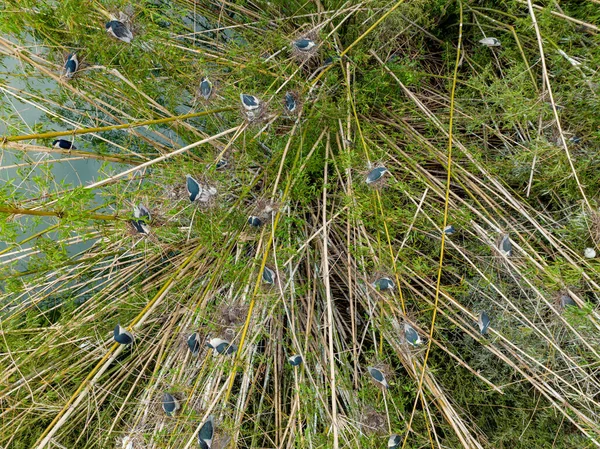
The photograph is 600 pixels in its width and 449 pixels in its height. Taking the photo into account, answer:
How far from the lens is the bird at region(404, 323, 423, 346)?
0.92 m

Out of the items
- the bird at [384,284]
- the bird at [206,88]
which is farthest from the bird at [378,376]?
the bird at [206,88]

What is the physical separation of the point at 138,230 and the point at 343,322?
745mm

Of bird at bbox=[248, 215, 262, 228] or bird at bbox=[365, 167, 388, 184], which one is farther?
bird at bbox=[248, 215, 262, 228]

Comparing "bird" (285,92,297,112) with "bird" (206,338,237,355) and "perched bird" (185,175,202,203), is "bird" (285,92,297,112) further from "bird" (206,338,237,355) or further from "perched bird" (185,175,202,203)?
"bird" (206,338,237,355)

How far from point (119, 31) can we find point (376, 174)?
0.69 meters

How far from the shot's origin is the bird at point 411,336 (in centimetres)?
92

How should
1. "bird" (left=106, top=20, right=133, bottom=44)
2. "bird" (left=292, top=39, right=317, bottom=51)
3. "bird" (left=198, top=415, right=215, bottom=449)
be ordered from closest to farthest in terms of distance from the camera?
"bird" (left=198, top=415, right=215, bottom=449) < "bird" (left=106, top=20, right=133, bottom=44) < "bird" (left=292, top=39, right=317, bottom=51)

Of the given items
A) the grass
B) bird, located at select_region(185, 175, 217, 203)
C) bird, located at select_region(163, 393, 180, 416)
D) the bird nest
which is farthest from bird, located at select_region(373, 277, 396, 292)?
bird, located at select_region(163, 393, 180, 416)

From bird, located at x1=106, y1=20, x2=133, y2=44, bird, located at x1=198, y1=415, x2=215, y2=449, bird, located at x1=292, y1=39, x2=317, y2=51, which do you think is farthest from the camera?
bird, located at x1=292, y1=39, x2=317, y2=51

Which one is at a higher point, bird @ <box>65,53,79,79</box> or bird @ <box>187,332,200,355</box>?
bird @ <box>65,53,79,79</box>

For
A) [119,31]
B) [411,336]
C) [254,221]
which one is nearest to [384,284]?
[411,336]

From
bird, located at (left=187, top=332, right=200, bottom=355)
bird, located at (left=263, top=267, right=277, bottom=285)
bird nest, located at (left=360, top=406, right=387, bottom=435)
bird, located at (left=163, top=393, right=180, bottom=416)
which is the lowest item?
bird nest, located at (left=360, top=406, right=387, bottom=435)

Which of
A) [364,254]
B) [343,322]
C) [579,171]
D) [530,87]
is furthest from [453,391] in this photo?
[530,87]

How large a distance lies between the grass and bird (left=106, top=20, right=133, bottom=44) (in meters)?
0.10
